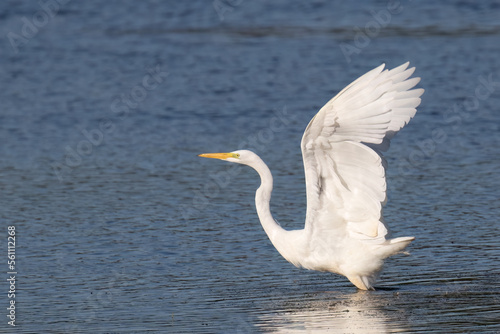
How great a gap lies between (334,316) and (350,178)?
118 centimetres

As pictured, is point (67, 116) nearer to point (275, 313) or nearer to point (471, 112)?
point (471, 112)

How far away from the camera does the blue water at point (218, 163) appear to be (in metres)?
7.93

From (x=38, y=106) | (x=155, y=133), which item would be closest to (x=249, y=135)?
(x=155, y=133)

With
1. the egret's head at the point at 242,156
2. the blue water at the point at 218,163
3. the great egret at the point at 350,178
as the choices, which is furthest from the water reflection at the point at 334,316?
the egret's head at the point at 242,156

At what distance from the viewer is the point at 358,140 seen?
7.39m

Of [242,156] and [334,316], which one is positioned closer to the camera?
[334,316]

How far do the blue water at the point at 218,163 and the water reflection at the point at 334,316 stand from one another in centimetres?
3

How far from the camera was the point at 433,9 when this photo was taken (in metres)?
24.4

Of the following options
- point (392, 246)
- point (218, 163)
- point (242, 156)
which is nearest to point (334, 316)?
point (392, 246)

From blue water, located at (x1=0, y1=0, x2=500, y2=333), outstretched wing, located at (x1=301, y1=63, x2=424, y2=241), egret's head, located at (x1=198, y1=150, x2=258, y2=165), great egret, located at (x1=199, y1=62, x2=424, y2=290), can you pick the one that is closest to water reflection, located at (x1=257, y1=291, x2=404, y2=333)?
blue water, located at (x1=0, y1=0, x2=500, y2=333)

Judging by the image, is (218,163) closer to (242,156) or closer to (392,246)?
(242,156)

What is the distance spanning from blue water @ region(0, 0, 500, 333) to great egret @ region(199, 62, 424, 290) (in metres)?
0.37

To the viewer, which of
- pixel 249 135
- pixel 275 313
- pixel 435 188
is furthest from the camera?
pixel 249 135

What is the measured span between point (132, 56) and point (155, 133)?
6115mm
